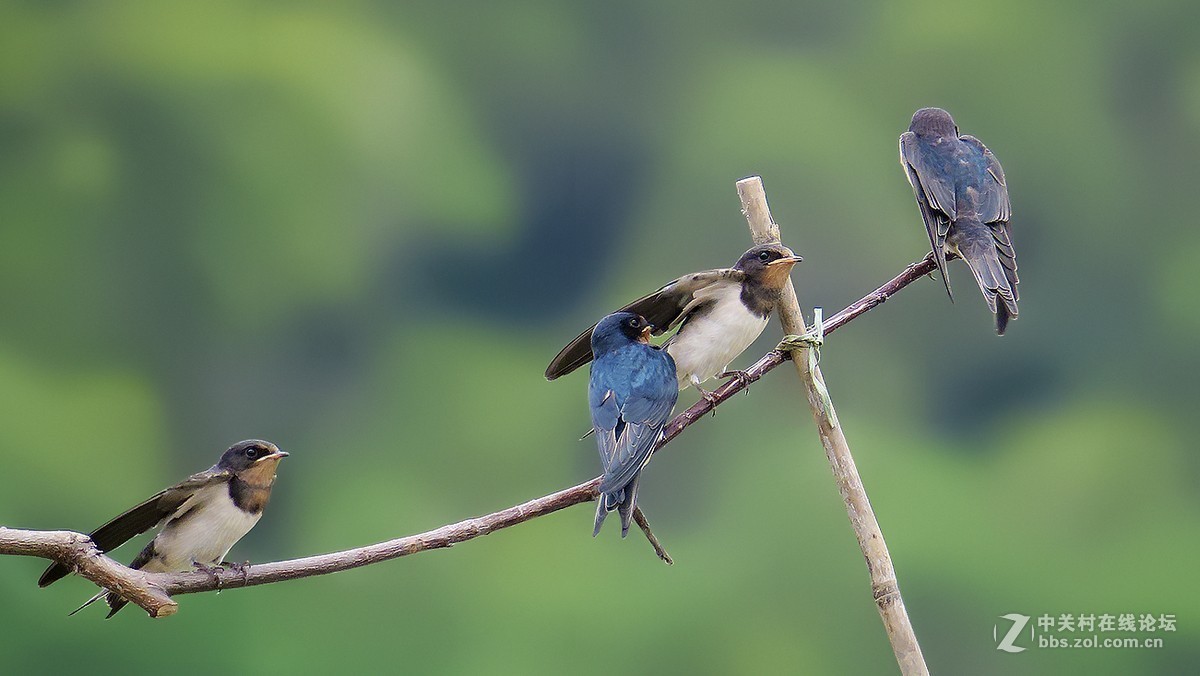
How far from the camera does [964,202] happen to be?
90.1 inches

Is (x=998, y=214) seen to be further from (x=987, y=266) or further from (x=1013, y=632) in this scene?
(x=1013, y=632)

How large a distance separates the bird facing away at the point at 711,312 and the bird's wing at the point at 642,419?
0.06 metres

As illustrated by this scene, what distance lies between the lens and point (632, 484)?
1.71 metres

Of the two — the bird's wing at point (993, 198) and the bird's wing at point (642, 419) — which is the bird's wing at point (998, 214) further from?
the bird's wing at point (642, 419)

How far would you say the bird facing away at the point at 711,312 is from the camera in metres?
1.84

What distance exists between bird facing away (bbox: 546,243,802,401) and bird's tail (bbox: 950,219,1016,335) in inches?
15.4

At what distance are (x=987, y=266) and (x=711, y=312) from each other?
19.9 inches

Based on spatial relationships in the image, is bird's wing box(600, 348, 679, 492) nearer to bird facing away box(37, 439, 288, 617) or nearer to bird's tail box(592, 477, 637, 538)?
bird's tail box(592, 477, 637, 538)

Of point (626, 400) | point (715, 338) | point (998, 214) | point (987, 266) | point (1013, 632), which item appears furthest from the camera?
point (1013, 632)

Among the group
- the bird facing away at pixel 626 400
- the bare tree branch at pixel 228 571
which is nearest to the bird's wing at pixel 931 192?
the bird facing away at pixel 626 400

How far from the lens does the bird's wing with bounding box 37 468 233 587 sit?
174 cm

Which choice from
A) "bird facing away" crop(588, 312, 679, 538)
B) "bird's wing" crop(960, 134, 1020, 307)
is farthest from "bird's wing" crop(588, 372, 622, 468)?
"bird's wing" crop(960, 134, 1020, 307)

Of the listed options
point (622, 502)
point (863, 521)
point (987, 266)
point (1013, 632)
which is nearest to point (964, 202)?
point (987, 266)

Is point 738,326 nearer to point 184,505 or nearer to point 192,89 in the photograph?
point 184,505
